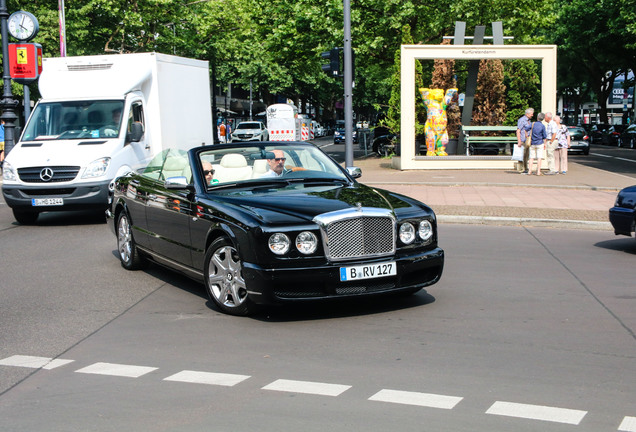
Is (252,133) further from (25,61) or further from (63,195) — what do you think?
(63,195)

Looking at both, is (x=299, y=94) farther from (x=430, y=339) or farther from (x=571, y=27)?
(x=430, y=339)

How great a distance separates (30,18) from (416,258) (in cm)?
2078

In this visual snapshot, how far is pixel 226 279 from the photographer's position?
23.9ft

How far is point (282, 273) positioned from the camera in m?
6.75

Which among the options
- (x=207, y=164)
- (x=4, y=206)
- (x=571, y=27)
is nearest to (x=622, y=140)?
(x=571, y=27)

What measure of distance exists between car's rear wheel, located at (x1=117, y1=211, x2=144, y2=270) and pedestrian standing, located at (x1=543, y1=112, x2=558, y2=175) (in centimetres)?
1574

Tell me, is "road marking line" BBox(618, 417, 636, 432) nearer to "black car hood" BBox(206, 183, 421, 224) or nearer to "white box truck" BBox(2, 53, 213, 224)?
"black car hood" BBox(206, 183, 421, 224)

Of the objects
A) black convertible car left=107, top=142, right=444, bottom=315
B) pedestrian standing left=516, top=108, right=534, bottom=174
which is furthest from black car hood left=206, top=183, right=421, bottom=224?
pedestrian standing left=516, top=108, right=534, bottom=174

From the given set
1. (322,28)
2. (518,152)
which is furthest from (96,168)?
(322,28)

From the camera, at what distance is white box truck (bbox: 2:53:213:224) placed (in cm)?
1428

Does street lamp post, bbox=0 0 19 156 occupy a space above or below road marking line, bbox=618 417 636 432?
above

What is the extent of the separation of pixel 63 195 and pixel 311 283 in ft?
28.1

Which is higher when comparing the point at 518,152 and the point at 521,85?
the point at 521,85

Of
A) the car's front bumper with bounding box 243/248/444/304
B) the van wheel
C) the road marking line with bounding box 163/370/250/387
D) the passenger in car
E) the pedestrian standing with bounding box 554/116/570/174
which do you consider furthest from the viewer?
the pedestrian standing with bounding box 554/116/570/174
